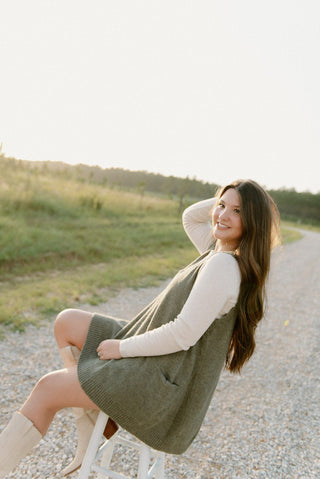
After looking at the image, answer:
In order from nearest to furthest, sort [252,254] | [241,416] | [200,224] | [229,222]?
[252,254]
[229,222]
[200,224]
[241,416]

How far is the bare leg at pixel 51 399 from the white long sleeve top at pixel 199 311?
236mm

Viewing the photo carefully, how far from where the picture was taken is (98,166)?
20.4m

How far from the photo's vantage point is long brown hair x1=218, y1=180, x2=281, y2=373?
1.61 meters

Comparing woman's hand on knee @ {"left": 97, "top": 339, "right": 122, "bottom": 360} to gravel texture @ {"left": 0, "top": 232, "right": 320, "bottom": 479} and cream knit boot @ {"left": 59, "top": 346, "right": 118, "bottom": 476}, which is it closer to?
cream knit boot @ {"left": 59, "top": 346, "right": 118, "bottom": 476}

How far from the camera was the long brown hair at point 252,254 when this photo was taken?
5.30 feet

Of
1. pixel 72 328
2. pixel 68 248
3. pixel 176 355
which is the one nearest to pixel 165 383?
pixel 176 355

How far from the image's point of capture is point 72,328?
1.86 metres

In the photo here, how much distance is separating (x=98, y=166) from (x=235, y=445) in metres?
18.8

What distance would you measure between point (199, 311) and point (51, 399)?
704mm

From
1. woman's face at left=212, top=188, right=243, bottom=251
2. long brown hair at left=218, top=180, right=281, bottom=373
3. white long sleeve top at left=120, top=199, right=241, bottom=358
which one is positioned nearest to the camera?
white long sleeve top at left=120, top=199, right=241, bottom=358

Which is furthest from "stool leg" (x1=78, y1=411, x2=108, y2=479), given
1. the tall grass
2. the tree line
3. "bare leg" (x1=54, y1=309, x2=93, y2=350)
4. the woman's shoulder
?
the tree line

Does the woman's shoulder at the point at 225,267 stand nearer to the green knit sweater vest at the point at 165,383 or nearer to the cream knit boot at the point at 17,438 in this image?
the green knit sweater vest at the point at 165,383

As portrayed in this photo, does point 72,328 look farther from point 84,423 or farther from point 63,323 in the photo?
point 84,423

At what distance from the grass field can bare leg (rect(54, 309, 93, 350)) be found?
2.50 metres
